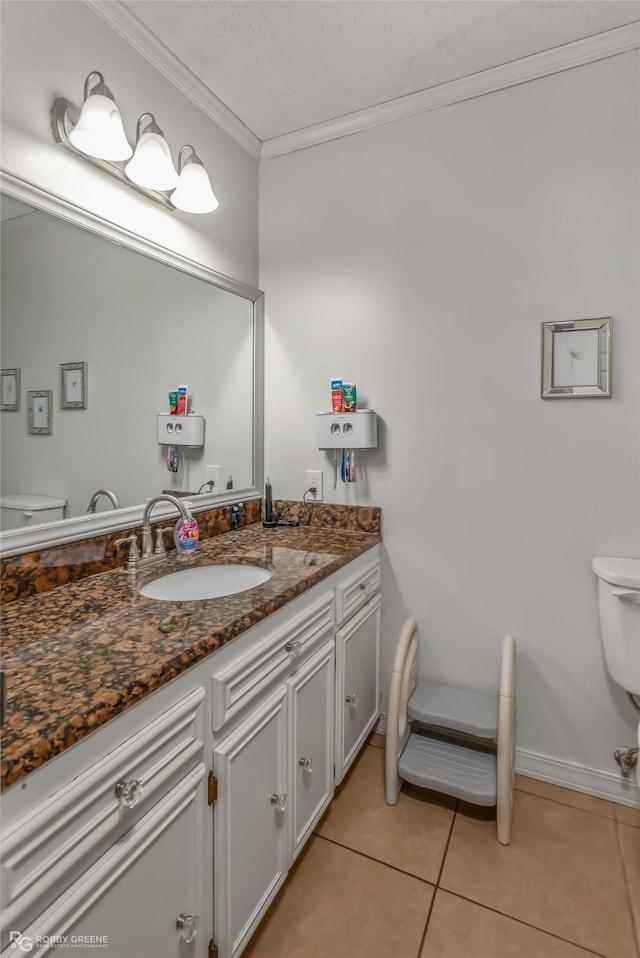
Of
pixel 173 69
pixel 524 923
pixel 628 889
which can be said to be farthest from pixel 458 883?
pixel 173 69

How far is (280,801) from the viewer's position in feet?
4.08

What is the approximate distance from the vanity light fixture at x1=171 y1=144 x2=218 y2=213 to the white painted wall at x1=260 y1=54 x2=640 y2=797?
541 millimetres

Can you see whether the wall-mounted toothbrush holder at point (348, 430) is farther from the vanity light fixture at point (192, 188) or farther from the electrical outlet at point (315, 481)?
the vanity light fixture at point (192, 188)

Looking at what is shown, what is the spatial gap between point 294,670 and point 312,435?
1061mm

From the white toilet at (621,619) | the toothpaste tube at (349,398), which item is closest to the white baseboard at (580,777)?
the white toilet at (621,619)

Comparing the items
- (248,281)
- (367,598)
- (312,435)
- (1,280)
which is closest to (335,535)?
(367,598)

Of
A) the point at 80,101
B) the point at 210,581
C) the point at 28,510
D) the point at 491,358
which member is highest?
the point at 80,101

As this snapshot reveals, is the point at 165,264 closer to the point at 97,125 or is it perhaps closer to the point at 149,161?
the point at 149,161

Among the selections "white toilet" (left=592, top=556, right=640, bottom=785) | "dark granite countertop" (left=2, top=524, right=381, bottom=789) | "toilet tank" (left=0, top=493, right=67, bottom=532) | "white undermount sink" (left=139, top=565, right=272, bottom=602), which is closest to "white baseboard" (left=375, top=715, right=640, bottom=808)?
"white toilet" (left=592, top=556, right=640, bottom=785)

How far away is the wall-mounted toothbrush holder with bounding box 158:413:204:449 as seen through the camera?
170cm

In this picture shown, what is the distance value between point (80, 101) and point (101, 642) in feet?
4.77

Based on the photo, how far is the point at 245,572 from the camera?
1.58m

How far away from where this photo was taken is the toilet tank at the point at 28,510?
1.24 m

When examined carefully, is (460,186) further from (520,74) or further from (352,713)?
(352,713)
